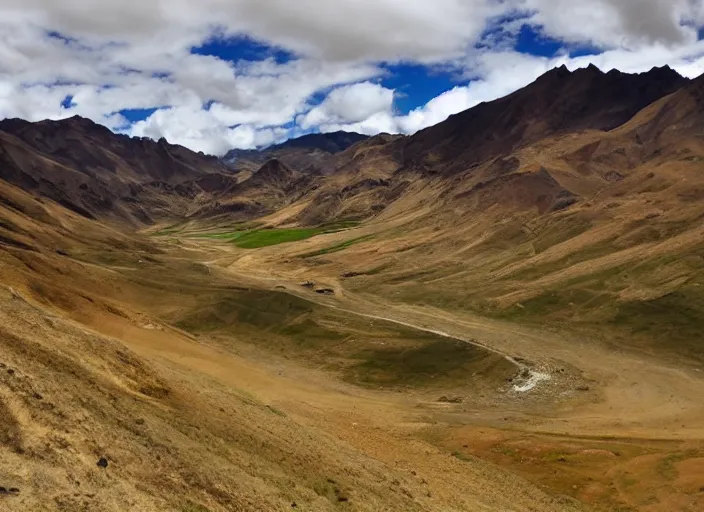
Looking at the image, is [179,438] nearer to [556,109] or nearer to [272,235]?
[272,235]

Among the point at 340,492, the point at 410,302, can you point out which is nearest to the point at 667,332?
the point at 410,302

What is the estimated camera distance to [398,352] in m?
56.0

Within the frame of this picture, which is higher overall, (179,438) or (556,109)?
(556,109)

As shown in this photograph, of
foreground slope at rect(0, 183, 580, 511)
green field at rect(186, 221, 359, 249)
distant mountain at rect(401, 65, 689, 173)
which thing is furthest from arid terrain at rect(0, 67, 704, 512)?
distant mountain at rect(401, 65, 689, 173)

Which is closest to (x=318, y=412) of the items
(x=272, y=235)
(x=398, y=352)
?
(x=398, y=352)

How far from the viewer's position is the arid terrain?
61.2 feet

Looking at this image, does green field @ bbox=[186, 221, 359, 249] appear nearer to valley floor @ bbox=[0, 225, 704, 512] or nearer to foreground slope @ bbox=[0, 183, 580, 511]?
valley floor @ bbox=[0, 225, 704, 512]

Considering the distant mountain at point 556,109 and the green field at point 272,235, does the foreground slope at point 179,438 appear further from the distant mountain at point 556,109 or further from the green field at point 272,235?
the distant mountain at point 556,109

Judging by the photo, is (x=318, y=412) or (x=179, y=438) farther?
(x=318, y=412)

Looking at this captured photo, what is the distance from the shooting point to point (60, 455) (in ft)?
52.1

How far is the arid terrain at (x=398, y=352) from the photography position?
1866 centimetres

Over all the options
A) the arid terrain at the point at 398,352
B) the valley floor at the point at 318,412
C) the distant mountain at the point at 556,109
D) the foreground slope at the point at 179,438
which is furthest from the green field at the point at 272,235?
the foreground slope at the point at 179,438

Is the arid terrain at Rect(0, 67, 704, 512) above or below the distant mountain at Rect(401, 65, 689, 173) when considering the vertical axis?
below

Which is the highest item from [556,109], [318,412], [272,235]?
[556,109]
